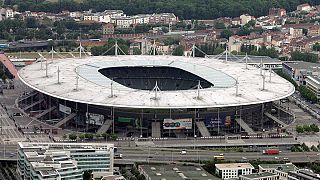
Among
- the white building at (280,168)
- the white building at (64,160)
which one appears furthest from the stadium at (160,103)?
the white building at (280,168)

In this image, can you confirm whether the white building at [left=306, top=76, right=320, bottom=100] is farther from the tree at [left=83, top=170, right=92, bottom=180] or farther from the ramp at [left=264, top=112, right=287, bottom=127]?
the tree at [left=83, top=170, right=92, bottom=180]

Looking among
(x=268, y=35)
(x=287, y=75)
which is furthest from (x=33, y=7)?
(x=287, y=75)

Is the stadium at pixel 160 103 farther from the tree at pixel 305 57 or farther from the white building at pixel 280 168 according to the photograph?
the tree at pixel 305 57

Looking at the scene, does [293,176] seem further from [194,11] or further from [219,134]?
[194,11]

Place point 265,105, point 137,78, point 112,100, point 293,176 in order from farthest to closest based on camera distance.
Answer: point 137,78, point 265,105, point 112,100, point 293,176

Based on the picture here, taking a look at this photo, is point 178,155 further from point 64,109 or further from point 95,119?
point 64,109

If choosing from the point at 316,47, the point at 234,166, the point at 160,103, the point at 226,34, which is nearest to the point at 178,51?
the point at 226,34

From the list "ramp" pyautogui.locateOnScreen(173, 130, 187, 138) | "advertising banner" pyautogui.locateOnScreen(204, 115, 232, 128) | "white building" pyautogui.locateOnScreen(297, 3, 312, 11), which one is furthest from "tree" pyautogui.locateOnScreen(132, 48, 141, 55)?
"white building" pyautogui.locateOnScreen(297, 3, 312, 11)
